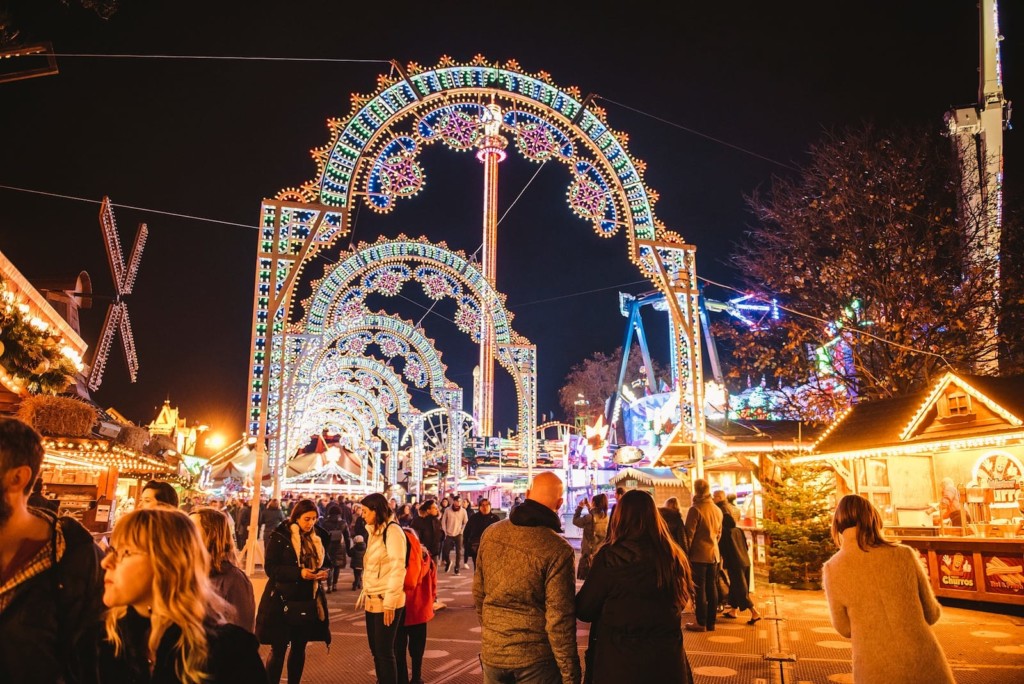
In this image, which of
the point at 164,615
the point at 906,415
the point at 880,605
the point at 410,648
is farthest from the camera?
the point at 906,415

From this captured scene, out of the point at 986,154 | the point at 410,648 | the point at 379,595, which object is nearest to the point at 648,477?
the point at 986,154

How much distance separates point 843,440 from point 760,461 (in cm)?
313

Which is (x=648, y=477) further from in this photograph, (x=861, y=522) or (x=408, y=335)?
(x=861, y=522)

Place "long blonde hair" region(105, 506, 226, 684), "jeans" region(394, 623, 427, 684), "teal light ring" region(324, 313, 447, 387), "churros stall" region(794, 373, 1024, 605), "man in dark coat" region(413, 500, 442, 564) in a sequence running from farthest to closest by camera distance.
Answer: "teal light ring" region(324, 313, 447, 387)
"man in dark coat" region(413, 500, 442, 564)
"churros stall" region(794, 373, 1024, 605)
"jeans" region(394, 623, 427, 684)
"long blonde hair" region(105, 506, 226, 684)

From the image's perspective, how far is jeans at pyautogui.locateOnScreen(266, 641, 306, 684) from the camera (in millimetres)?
5289

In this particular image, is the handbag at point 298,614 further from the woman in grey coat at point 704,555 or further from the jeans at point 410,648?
the woman in grey coat at point 704,555

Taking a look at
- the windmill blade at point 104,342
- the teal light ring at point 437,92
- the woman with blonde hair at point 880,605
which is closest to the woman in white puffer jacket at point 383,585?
the woman with blonde hair at point 880,605

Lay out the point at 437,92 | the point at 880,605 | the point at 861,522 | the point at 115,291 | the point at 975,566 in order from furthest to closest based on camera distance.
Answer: the point at 115,291
the point at 437,92
the point at 975,566
the point at 861,522
the point at 880,605

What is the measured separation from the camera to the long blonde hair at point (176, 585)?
6.80 ft

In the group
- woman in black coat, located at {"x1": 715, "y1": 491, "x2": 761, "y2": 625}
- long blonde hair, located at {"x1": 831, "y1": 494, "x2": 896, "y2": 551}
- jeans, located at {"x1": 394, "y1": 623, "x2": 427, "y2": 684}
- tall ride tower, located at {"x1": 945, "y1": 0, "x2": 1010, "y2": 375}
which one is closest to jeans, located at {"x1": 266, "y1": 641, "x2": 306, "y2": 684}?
jeans, located at {"x1": 394, "y1": 623, "x2": 427, "y2": 684}

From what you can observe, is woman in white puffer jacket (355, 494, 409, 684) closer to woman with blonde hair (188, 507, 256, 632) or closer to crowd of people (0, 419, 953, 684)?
crowd of people (0, 419, 953, 684)

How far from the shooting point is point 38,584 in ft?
7.64

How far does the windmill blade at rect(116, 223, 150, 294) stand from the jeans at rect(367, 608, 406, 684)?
2319 centimetres

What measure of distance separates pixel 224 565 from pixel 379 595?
1.95 metres
